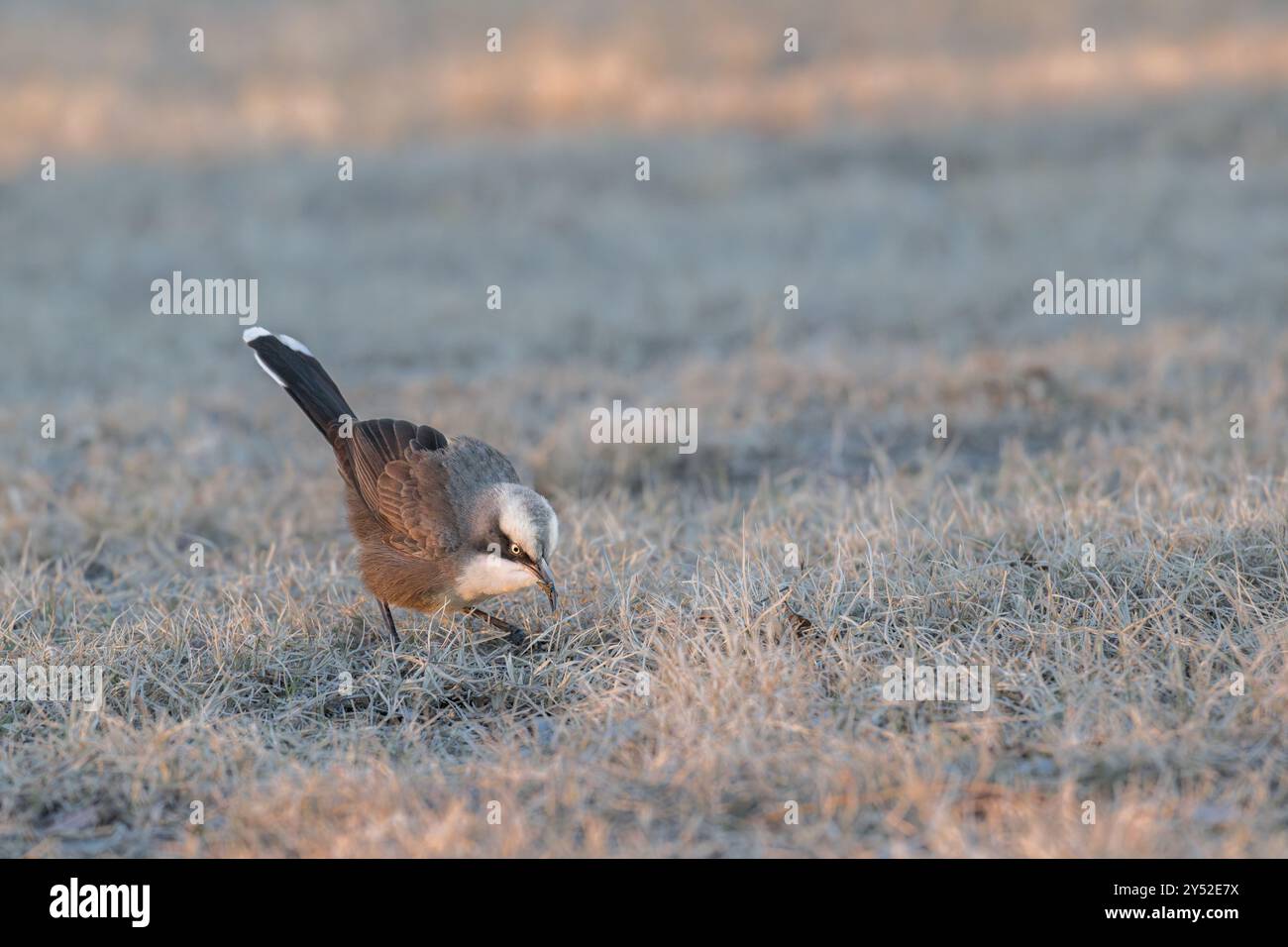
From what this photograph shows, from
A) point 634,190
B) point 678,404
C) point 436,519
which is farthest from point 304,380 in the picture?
point 634,190

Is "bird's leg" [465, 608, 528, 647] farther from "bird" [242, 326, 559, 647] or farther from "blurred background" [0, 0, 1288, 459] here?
"blurred background" [0, 0, 1288, 459]

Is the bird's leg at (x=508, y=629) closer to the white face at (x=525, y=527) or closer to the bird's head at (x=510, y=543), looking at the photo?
the bird's head at (x=510, y=543)

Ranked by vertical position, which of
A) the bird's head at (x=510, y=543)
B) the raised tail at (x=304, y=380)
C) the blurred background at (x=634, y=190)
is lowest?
the bird's head at (x=510, y=543)

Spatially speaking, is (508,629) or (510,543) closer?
(510,543)

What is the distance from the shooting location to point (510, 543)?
4.35 meters

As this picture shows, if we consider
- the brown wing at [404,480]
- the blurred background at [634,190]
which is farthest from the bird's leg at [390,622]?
the blurred background at [634,190]

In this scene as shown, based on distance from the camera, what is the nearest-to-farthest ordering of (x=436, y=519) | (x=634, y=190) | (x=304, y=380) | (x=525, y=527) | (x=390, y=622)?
(x=525, y=527), (x=436, y=519), (x=390, y=622), (x=304, y=380), (x=634, y=190)

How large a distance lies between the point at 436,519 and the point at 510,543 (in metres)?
0.35

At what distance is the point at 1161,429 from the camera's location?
279 inches

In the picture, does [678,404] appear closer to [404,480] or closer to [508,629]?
[404,480]

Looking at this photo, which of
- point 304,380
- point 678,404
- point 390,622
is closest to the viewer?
point 390,622

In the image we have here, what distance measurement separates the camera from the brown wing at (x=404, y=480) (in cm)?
458

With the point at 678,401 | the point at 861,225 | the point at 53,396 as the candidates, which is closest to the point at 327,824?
the point at 678,401
